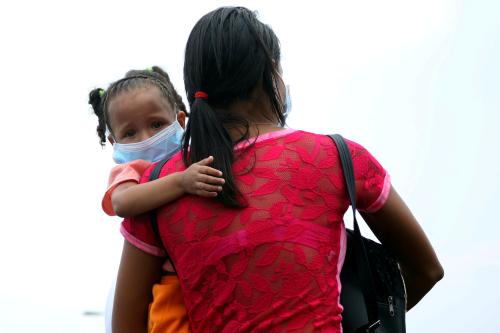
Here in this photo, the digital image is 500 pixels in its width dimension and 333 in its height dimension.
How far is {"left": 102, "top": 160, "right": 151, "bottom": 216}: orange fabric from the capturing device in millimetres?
2746

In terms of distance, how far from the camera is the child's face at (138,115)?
321 centimetres

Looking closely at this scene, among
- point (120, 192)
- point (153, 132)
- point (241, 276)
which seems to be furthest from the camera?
point (153, 132)

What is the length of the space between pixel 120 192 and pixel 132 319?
1.36 feet

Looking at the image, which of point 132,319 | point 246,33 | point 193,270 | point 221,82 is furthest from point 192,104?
point 132,319

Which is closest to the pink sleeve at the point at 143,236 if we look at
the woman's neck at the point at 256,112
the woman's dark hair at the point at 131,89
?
the woman's neck at the point at 256,112

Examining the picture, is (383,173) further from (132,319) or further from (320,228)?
(132,319)

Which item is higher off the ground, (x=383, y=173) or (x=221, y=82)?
(x=221, y=82)

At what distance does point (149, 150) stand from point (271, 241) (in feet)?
3.64

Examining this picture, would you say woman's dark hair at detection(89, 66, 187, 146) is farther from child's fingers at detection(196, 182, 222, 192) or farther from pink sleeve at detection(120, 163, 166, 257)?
child's fingers at detection(196, 182, 222, 192)

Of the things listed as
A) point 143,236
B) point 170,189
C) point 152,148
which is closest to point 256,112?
point 170,189

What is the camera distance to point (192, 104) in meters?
2.39

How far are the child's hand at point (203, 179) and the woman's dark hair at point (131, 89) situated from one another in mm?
1180

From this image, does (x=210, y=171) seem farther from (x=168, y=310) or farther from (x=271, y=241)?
(x=168, y=310)

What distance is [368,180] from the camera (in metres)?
2.27
